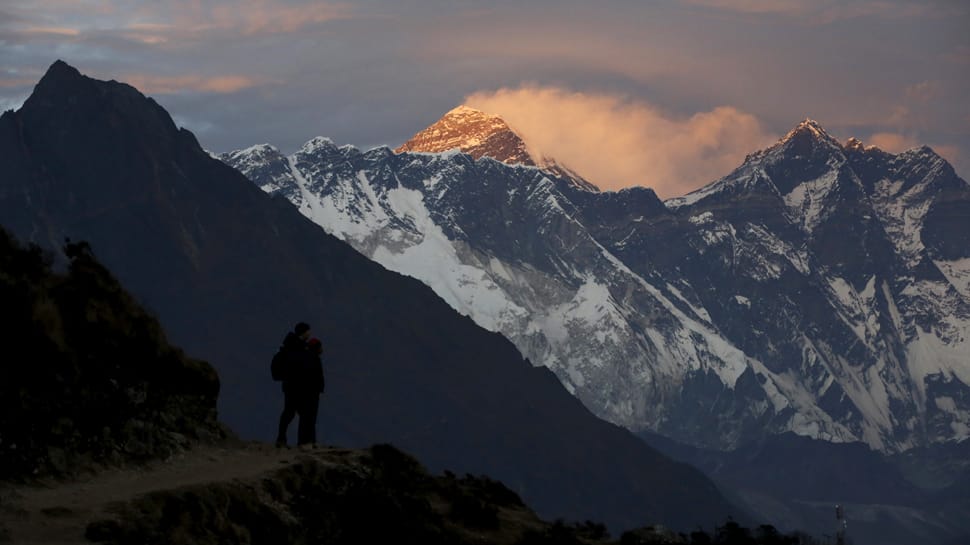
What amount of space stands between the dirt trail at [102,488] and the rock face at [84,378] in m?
0.45

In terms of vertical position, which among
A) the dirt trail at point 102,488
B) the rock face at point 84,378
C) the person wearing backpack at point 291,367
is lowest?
the dirt trail at point 102,488

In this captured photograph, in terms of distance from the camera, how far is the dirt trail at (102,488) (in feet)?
126

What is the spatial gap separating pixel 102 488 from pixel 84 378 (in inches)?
181

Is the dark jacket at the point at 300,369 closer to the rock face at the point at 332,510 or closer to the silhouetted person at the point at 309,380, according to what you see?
the silhouetted person at the point at 309,380

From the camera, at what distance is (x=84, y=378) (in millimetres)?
47156

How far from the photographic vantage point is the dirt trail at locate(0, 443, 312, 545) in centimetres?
3853

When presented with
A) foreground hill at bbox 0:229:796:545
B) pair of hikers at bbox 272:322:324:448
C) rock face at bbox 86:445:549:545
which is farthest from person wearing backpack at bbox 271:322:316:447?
rock face at bbox 86:445:549:545

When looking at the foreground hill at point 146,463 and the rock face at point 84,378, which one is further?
the rock face at point 84,378

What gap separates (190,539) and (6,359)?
7.35m

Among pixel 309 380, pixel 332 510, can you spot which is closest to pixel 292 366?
pixel 309 380

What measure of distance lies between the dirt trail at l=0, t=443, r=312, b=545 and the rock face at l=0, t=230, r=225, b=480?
17.7 inches

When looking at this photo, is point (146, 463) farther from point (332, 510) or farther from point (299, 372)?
point (299, 372)

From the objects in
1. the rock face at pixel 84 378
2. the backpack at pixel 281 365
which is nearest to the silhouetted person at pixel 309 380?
the backpack at pixel 281 365

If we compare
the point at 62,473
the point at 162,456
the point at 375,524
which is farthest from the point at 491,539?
the point at 62,473
